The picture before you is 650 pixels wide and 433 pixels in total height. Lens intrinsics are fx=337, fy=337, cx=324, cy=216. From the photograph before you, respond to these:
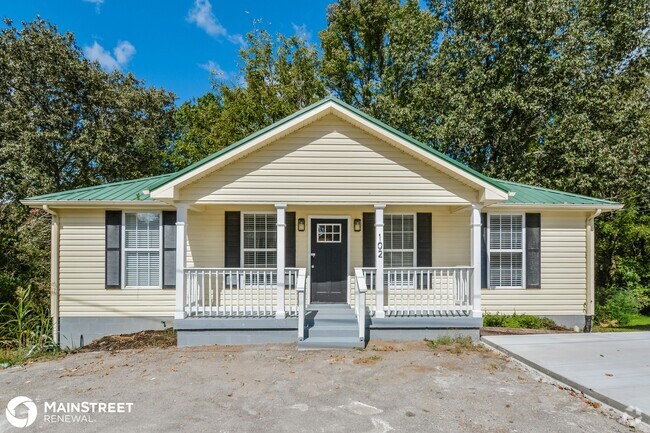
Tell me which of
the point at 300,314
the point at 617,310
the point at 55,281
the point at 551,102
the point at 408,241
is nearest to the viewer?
the point at 300,314

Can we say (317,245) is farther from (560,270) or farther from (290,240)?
(560,270)

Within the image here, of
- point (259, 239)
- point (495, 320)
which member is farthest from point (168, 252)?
point (495, 320)

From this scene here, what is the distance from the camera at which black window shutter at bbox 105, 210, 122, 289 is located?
25.8 feet

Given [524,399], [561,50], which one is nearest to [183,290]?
[524,399]

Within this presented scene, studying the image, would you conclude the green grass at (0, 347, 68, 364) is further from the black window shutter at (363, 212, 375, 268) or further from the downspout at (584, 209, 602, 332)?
the downspout at (584, 209, 602, 332)

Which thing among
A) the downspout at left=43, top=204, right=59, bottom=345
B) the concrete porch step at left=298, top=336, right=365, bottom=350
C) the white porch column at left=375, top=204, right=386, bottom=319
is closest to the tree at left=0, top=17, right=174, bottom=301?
the downspout at left=43, top=204, right=59, bottom=345

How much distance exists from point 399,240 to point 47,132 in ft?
47.3

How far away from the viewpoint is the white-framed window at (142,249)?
7945mm

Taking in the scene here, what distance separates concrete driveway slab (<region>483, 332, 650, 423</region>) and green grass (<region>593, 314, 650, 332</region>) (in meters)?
2.23

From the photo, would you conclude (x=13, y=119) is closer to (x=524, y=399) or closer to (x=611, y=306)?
(x=524, y=399)

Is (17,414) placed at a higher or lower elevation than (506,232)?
lower

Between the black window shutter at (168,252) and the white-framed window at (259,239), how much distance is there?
5.47ft

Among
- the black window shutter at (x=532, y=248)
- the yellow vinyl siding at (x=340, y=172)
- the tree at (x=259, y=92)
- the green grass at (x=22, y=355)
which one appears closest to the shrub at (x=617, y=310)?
the black window shutter at (x=532, y=248)

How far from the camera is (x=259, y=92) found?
16.5 meters
